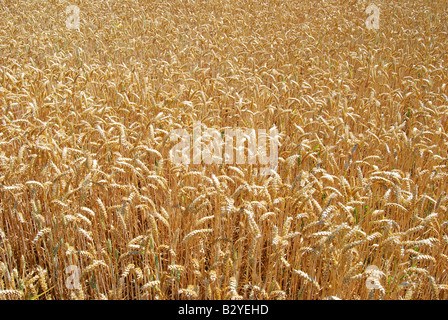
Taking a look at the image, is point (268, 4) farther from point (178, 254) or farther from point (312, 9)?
point (178, 254)

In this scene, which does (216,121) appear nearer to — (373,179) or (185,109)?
(185,109)

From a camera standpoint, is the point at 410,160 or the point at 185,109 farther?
the point at 185,109

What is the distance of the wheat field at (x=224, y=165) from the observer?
1.58 meters

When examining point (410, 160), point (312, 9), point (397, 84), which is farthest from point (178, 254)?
point (312, 9)

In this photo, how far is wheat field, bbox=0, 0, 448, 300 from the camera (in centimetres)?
158

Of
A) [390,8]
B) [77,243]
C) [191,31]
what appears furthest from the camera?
[390,8]

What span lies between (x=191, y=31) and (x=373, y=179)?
15.7ft

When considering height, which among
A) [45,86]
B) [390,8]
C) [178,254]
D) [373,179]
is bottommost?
[178,254]

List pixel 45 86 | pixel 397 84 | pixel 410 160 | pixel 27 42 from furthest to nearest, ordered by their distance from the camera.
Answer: pixel 27 42 < pixel 397 84 < pixel 45 86 < pixel 410 160

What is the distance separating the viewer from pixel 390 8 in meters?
7.72

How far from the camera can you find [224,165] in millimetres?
2129

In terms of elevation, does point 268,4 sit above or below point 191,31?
above

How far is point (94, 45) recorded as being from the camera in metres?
5.27

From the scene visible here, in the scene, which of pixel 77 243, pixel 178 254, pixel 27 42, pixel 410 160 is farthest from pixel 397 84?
pixel 27 42
